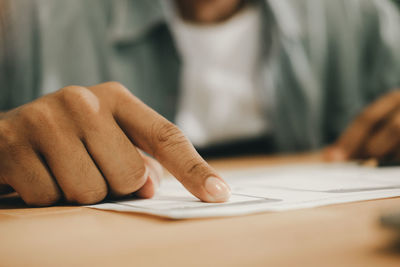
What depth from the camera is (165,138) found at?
0.38m

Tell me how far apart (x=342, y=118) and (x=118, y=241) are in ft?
4.60

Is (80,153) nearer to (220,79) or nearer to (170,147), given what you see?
(170,147)

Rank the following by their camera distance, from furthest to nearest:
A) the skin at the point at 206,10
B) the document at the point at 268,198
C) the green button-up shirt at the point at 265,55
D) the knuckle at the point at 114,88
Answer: the skin at the point at 206,10 < the green button-up shirt at the point at 265,55 < the knuckle at the point at 114,88 < the document at the point at 268,198

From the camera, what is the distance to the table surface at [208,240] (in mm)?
190

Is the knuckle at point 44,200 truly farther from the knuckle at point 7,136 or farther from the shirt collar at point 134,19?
the shirt collar at point 134,19

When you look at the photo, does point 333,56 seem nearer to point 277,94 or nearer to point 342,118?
point 342,118

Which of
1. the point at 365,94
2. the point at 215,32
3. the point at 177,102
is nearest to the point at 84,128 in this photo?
the point at 177,102

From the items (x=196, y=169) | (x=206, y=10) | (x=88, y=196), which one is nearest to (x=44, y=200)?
(x=88, y=196)

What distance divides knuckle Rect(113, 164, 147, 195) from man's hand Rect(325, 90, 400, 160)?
58 centimetres

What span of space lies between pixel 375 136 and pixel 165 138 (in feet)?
1.93

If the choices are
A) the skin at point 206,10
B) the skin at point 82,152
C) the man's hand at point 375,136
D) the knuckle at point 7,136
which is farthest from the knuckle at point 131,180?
the skin at point 206,10

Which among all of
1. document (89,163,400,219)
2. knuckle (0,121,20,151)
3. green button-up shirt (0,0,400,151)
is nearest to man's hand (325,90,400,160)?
document (89,163,400,219)

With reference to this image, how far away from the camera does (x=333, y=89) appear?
1.51 m

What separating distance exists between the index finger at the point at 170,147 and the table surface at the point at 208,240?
0.20ft
